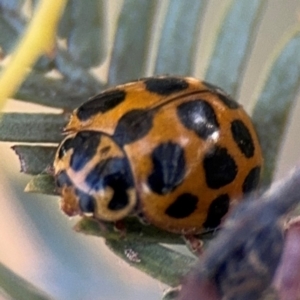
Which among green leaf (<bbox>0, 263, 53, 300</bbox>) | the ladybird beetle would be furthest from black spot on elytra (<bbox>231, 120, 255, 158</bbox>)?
green leaf (<bbox>0, 263, 53, 300</bbox>)

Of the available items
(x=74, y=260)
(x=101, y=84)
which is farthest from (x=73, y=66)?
(x=74, y=260)

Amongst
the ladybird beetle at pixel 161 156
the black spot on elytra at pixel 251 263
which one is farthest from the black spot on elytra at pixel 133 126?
the black spot on elytra at pixel 251 263

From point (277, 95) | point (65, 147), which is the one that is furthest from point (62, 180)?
point (277, 95)

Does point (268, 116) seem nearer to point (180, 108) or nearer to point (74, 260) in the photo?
point (180, 108)

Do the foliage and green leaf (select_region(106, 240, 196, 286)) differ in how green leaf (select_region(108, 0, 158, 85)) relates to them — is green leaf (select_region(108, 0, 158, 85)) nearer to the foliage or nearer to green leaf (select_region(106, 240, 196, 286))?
the foliage

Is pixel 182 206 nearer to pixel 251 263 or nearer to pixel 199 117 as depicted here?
pixel 199 117

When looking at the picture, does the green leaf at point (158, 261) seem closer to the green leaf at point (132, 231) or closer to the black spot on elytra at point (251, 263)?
the green leaf at point (132, 231)

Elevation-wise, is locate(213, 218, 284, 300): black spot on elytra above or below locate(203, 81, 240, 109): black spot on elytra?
above
